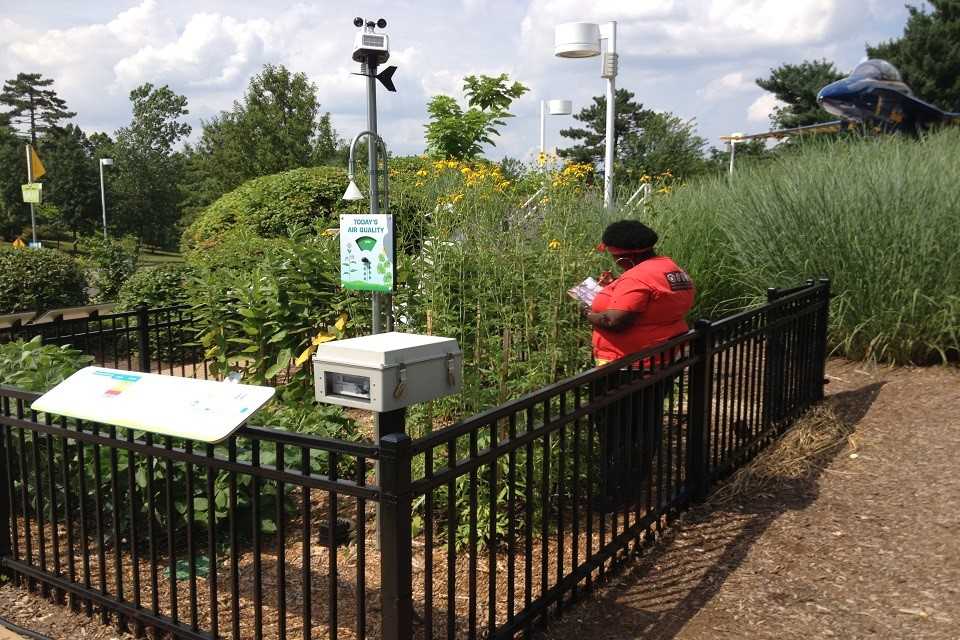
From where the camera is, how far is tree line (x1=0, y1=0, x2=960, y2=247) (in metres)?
20.4

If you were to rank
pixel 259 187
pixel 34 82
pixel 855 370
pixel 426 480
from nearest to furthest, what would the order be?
pixel 426 480
pixel 855 370
pixel 259 187
pixel 34 82

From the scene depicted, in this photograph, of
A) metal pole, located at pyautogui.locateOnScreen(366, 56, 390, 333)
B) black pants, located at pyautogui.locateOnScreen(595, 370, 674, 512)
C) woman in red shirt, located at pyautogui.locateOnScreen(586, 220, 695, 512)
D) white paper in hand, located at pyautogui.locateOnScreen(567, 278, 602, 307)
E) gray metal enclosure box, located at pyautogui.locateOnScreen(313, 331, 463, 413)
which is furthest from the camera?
white paper in hand, located at pyautogui.locateOnScreen(567, 278, 602, 307)

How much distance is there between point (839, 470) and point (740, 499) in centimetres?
82

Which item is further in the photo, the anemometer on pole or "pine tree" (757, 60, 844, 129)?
"pine tree" (757, 60, 844, 129)

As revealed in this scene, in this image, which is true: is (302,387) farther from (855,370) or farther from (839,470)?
(855,370)

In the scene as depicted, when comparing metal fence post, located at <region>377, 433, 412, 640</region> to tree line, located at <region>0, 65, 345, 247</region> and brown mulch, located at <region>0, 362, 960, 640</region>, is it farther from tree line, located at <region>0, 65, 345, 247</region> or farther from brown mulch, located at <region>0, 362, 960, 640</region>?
tree line, located at <region>0, 65, 345, 247</region>

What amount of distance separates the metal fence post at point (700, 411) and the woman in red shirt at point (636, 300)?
0.52 feet

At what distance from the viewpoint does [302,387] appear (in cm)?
593

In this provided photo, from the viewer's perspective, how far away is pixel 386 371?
8.21 feet

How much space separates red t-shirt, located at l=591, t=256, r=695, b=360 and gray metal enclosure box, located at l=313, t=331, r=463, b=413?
1.61 m

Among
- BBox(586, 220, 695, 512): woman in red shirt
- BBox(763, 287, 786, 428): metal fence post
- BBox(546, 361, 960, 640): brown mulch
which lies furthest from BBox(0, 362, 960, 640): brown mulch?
BBox(586, 220, 695, 512): woman in red shirt

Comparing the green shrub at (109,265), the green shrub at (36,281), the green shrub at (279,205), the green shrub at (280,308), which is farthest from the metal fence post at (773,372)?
the green shrub at (36,281)

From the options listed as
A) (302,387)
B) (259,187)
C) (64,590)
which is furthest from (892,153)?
(259,187)

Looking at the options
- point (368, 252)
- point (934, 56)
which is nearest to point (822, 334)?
point (368, 252)
